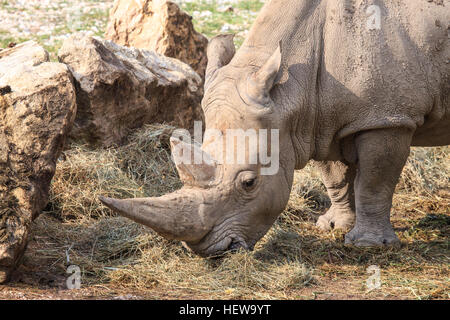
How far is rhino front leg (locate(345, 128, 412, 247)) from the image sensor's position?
586cm

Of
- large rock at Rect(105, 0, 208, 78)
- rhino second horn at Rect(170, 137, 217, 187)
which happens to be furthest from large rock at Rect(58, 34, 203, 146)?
rhino second horn at Rect(170, 137, 217, 187)

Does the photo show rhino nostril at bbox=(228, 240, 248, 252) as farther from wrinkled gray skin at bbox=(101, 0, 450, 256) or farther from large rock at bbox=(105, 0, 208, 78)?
large rock at bbox=(105, 0, 208, 78)

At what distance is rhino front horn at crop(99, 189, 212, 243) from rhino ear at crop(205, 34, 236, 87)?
1198 mm

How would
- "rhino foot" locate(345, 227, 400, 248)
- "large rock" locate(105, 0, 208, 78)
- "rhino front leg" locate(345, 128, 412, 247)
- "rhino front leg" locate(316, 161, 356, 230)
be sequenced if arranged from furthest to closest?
1. "large rock" locate(105, 0, 208, 78)
2. "rhino front leg" locate(316, 161, 356, 230)
3. "rhino foot" locate(345, 227, 400, 248)
4. "rhino front leg" locate(345, 128, 412, 247)

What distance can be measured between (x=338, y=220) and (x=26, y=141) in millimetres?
3290

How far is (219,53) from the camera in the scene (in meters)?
6.00

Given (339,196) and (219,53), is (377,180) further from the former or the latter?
(219,53)

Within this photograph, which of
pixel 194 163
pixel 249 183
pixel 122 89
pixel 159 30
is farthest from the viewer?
pixel 159 30

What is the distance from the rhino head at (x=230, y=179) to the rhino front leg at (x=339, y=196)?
1.47m

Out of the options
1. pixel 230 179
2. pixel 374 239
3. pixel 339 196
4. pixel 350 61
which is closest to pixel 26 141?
pixel 230 179

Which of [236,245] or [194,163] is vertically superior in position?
[194,163]

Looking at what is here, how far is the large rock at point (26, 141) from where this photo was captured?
196 inches

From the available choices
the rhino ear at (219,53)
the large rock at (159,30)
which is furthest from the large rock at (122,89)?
the rhino ear at (219,53)
